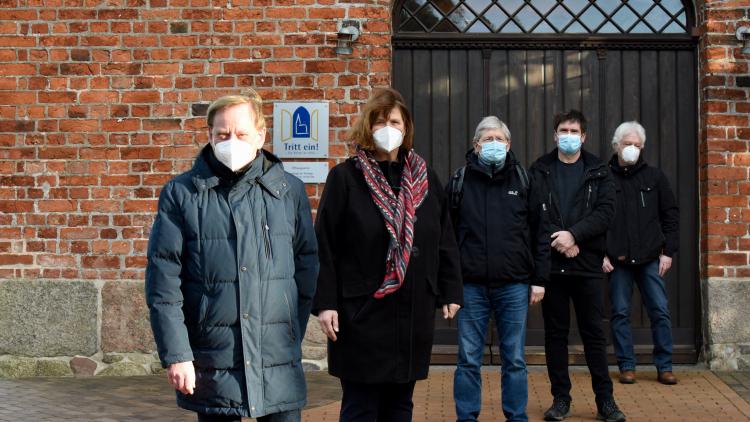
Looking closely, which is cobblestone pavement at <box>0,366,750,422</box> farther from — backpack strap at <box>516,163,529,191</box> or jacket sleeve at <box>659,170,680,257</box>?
backpack strap at <box>516,163,529,191</box>

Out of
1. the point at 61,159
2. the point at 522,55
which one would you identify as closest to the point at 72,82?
the point at 61,159

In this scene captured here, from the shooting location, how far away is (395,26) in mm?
8016

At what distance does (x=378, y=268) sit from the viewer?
4.18 meters

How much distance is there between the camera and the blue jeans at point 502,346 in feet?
17.4

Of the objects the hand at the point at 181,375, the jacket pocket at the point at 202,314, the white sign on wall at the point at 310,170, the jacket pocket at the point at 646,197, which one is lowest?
the hand at the point at 181,375

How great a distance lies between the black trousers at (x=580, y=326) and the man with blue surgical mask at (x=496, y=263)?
0.54 m

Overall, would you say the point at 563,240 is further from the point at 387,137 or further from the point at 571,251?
the point at 387,137

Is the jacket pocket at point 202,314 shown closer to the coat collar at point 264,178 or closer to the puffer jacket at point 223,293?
the puffer jacket at point 223,293

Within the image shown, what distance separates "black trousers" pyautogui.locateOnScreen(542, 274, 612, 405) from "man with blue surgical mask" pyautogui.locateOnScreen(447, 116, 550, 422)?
0.54m

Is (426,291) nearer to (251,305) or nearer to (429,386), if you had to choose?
(251,305)

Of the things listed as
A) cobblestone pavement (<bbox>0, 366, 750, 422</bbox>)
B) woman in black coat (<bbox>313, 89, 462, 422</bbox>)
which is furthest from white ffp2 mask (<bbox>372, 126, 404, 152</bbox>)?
cobblestone pavement (<bbox>0, 366, 750, 422</bbox>)

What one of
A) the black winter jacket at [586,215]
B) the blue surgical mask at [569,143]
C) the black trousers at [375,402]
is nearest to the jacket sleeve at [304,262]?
the black trousers at [375,402]

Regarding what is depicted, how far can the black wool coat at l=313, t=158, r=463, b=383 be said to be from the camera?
4141 millimetres

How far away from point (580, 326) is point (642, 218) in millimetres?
1490
